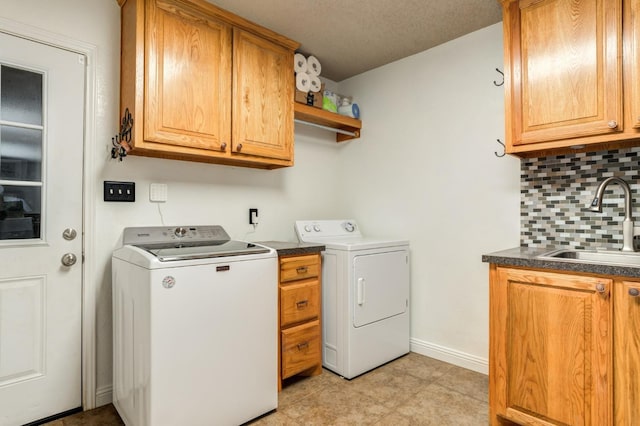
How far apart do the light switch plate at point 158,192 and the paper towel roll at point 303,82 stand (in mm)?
1244

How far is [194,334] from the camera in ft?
5.28

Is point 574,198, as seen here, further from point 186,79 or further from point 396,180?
point 186,79

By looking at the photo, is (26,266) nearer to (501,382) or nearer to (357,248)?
(357,248)

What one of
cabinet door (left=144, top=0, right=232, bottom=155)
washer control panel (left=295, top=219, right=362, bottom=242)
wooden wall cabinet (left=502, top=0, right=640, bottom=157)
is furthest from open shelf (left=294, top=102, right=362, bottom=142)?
wooden wall cabinet (left=502, top=0, right=640, bottom=157)

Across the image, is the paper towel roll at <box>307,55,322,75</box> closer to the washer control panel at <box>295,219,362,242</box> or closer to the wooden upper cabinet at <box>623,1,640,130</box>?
the washer control panel at <box>295,219,362,242</box>

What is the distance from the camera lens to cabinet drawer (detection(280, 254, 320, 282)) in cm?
216

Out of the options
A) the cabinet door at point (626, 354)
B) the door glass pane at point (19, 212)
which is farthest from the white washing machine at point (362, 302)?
the door glass pane at point (19, 212)

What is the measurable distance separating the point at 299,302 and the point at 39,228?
4.81ft

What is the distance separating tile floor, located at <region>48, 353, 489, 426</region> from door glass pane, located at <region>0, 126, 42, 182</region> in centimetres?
128

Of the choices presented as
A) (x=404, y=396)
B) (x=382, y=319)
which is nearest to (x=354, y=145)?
(x=382, y=319)

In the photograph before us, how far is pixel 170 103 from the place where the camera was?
1924 millimetres

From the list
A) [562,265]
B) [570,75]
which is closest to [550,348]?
[562,265]

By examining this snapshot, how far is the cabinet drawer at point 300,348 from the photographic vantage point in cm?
215

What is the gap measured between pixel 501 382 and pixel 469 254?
0.94 metres
